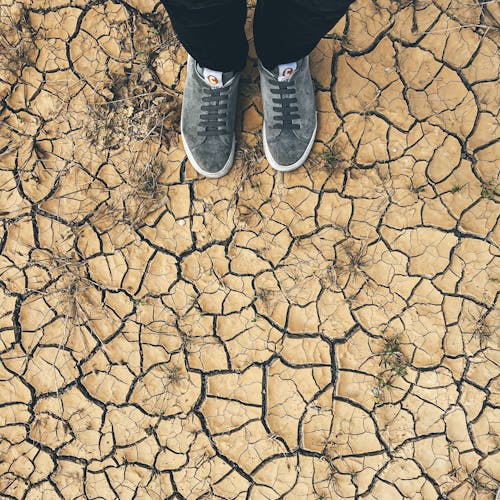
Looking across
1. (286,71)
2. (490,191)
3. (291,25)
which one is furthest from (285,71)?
(490,191)

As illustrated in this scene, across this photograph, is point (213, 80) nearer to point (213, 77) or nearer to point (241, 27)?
point (213, 77)

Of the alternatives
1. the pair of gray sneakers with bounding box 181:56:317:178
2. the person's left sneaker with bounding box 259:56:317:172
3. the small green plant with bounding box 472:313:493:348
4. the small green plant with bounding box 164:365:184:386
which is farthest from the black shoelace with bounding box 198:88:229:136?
the small green plant with bounding box 472:313:493:348

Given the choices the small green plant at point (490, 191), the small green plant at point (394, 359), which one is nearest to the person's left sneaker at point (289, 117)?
the small green plant at point (490, 191)

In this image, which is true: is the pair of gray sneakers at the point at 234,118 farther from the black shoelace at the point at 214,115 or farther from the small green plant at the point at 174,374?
the small green plant at the point at 174,374

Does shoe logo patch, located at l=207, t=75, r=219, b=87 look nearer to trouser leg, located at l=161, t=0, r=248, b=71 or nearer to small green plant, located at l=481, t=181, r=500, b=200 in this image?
trouser leg, located at l=161, t=0, r=248, b=71

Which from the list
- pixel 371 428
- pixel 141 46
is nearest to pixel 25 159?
pixel 141 46

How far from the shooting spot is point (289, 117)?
2.36 meters

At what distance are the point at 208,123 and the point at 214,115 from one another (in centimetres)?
5

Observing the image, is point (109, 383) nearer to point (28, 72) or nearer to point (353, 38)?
point (28, 72)

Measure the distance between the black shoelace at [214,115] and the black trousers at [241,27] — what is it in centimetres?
22

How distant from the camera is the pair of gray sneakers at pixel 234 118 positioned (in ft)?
7.58

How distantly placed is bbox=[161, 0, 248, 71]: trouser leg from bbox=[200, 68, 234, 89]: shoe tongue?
0.34 feet

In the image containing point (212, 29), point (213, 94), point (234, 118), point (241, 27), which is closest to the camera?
point (212, 29)

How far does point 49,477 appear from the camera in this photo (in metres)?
2.46
